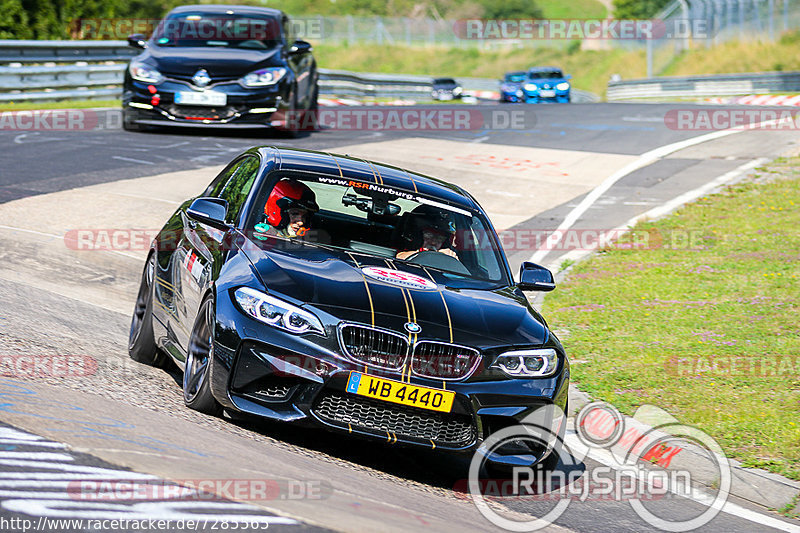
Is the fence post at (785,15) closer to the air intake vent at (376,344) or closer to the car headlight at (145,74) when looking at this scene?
the car headlight at (145,74)

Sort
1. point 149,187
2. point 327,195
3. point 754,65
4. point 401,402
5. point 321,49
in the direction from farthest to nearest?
point 321,49 → point 754,65 → point 149,187 → point 327,195 → point 401,402

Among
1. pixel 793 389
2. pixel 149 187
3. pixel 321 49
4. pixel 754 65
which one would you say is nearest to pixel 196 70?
pixel 149 187

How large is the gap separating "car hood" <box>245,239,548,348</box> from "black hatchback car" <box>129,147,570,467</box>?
1cm

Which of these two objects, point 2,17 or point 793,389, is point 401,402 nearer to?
point 793,389

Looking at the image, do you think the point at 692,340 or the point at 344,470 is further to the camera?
the point at 692,340

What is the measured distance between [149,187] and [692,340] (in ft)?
24.3

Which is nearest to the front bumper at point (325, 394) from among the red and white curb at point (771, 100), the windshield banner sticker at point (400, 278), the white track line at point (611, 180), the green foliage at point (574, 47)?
the windshield banner sticker at point (400, 278)

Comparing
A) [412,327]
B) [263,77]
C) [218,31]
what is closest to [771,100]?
[218,31]

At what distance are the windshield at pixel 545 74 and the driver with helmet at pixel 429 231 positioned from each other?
117 ft

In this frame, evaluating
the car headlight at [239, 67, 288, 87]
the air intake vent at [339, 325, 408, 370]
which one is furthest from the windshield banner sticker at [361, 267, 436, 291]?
the car headlight at [239, 67, 288, 87]

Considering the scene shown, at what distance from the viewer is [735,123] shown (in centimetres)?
2536

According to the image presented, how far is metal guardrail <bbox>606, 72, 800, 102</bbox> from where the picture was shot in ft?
117

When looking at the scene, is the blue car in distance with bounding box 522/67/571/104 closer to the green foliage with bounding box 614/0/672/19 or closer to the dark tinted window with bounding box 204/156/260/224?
the dark tinted window with bounding box 204/156/260/224

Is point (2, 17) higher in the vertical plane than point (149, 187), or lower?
higher
